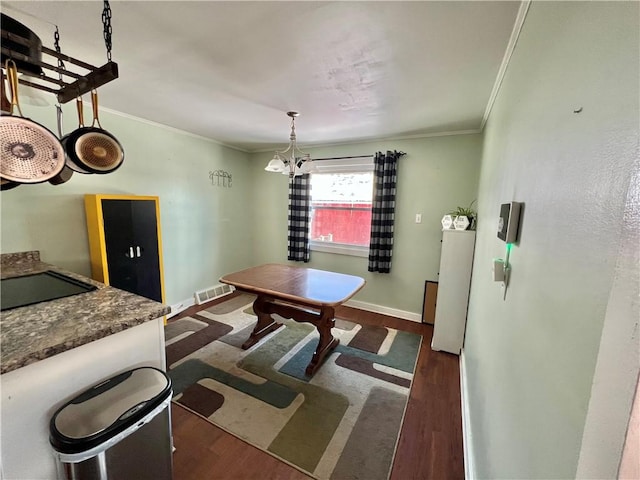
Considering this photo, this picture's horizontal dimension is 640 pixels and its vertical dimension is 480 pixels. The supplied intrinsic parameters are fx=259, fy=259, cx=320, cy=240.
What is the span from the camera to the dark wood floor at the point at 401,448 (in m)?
1.45

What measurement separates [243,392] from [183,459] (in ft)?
1.87

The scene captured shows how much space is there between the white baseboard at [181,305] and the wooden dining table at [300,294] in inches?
52.4

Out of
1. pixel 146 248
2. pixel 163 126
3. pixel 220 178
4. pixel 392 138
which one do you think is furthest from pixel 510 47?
pixel 220 178

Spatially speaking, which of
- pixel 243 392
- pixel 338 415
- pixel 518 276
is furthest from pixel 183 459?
pixel 518 276

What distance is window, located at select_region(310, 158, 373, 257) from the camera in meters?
3.61

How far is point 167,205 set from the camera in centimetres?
329

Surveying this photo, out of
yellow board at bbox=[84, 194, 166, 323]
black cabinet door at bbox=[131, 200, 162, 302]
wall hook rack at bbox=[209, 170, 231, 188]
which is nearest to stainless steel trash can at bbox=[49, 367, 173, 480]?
yellow board at bbox=[84, 194, 166, 323]

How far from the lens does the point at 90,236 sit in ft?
8.36

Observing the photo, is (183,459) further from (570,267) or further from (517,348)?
(570,267)

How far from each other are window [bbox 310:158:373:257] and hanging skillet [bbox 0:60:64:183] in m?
2.80

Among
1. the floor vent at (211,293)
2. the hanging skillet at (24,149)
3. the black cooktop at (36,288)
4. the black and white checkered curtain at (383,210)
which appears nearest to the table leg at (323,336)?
the black and white checkered curtain at (383,210)

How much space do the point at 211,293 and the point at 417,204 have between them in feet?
10.5

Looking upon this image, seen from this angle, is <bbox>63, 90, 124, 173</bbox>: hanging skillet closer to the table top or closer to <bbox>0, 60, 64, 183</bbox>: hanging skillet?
<bbox>0, 60, 64, 183</bbox>: hanging skillet

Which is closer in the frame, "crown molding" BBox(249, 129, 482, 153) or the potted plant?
the potted plant
